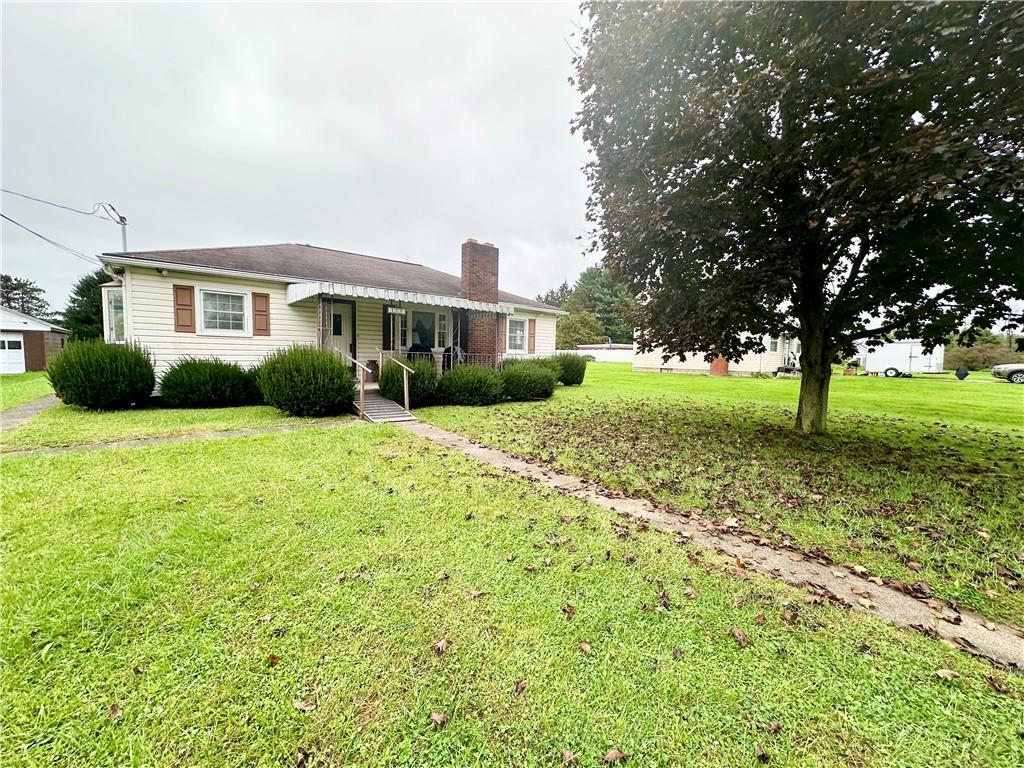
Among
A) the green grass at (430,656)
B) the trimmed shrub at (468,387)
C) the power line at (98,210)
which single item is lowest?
the green grass at (430,656)

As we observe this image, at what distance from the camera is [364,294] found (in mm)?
11234

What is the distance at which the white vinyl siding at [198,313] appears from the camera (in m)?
10.7

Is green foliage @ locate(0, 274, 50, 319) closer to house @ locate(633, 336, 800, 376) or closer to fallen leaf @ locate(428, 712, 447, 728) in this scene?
house @ locate(633, 336, 800, 376)

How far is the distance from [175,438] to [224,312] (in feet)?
19.8

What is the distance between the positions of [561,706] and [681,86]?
7.87 meters

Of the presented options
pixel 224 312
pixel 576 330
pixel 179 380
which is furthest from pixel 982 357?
pixel 179 380

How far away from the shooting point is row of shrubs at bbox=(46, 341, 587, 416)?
942 centimetres

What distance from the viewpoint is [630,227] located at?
6977mm

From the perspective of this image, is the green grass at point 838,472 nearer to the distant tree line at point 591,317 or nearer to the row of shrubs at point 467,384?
the row of shrubs at point 467,384

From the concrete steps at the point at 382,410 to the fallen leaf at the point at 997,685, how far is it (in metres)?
9.07

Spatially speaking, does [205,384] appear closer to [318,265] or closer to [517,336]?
[318,265]

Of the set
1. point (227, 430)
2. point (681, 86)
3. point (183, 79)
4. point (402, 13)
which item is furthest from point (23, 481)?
point (183, 79)

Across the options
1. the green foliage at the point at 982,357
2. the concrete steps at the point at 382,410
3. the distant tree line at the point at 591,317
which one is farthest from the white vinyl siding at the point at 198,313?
the green foliage at the point at 982,357

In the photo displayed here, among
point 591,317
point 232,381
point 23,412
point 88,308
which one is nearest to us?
point 23,412
